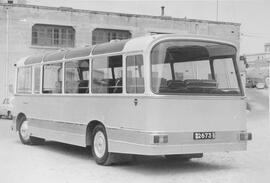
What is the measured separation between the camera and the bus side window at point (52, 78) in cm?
1505

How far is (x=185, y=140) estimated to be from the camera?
11.4 meters

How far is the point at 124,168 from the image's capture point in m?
12.2

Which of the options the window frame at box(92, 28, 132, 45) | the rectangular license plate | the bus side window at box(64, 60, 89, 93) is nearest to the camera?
the rectangular license plate

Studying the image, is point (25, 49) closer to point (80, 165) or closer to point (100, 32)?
point (100, 32)

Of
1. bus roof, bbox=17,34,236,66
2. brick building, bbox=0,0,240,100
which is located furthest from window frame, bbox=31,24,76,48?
bus roof, bbox=17,34,236,66

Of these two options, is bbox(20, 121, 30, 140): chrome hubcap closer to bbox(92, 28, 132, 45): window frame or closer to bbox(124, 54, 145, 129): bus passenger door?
bbox(124, 54, 145, 129): bus passenger door

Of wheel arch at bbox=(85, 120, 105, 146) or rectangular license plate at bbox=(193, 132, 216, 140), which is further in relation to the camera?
wheel arch at bbox=(85, 120, 105, 146)

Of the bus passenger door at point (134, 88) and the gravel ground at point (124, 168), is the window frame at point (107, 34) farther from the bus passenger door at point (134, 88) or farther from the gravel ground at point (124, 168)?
the bus passenger door at point (134, 88)

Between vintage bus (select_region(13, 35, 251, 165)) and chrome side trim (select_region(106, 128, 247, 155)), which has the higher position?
vintage bus (select_region(13, 35, 251, 165))

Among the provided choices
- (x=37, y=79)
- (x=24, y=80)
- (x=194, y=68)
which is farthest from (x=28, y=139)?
(x=194, y=68)

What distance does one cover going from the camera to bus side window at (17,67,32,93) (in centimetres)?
1706

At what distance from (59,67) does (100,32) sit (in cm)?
3293

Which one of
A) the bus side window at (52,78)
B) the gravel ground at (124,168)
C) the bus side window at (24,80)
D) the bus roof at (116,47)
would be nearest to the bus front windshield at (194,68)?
the bus roof at (116,47)

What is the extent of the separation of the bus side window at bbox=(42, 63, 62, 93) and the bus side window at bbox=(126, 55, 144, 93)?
141 inches
